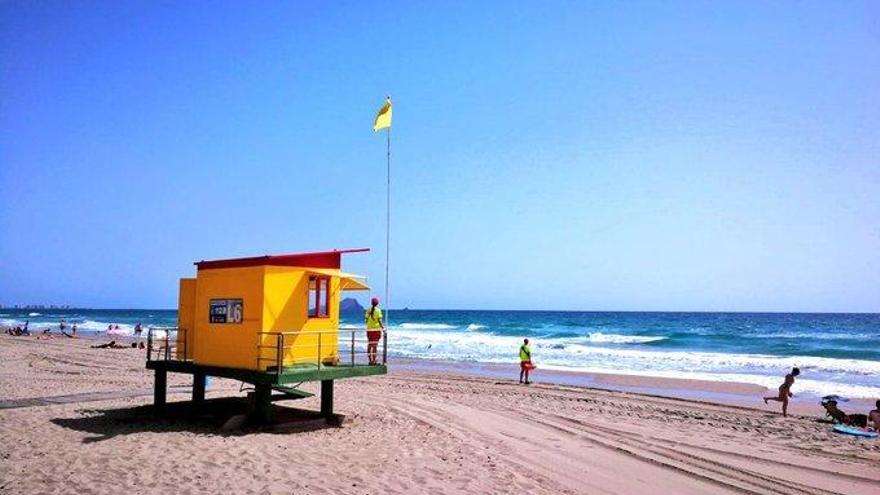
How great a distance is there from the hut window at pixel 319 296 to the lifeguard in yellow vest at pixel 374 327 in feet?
5.82

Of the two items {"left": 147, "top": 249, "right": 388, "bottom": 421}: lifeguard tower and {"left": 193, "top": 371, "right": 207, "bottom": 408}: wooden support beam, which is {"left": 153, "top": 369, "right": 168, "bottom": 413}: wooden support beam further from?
{"left": 193, "top": 371, "right": 207, "bottom": 408}: wooden support beam

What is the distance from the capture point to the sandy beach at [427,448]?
966 cm

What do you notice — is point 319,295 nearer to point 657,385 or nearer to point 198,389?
point 198,389

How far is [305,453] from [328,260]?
15.0ft

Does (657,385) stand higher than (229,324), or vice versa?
(229,324)

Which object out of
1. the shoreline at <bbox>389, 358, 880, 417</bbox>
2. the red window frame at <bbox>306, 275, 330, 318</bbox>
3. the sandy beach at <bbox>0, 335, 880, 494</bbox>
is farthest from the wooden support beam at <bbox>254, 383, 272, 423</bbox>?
the shoreline at <bbox>389, 358, 880, 417</bbox>

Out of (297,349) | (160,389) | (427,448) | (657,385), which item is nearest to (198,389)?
(160,389)

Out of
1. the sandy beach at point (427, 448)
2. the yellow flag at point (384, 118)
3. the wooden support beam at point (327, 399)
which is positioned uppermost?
the yellow flag at point (384, 118)

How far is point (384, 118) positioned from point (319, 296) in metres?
5.77

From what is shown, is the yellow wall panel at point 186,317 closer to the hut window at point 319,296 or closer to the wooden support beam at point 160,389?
the wooden support beam at point 160,389

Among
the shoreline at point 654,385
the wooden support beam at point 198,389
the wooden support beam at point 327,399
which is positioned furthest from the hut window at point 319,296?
the shoreline at point 654,385

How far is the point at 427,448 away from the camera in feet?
39.5

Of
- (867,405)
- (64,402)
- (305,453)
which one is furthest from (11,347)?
(867,405)

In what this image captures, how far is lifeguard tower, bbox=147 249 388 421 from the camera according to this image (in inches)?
506
